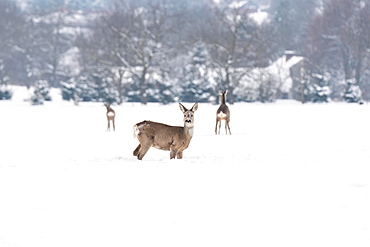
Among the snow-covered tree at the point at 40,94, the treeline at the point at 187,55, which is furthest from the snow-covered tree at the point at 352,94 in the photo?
the snow-covered tree at the point at 40,94

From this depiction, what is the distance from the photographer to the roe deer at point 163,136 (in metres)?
10.7

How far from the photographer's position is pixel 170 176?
8.84m

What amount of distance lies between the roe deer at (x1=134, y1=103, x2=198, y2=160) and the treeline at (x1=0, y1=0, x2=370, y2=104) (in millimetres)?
36735

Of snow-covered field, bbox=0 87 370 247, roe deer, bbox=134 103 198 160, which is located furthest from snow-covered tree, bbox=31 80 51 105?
roe deer, bbox=134 103 198 160

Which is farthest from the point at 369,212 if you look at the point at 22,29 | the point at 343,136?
the point at 22,29

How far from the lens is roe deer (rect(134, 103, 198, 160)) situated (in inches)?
423

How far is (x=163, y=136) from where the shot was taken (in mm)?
10797

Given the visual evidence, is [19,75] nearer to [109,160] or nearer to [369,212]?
[109,160]

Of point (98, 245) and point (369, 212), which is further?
point (369, 212)

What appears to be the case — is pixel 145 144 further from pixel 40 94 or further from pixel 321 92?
pixel 321 92

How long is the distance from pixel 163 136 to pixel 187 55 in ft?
220

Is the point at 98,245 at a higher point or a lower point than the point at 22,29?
lower

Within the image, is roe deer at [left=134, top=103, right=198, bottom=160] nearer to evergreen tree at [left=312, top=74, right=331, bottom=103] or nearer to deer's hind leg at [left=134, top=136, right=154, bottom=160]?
deer's hind leg at [left=134, top=136, right=154, bottom=160]

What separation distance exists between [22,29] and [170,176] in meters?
76.3
